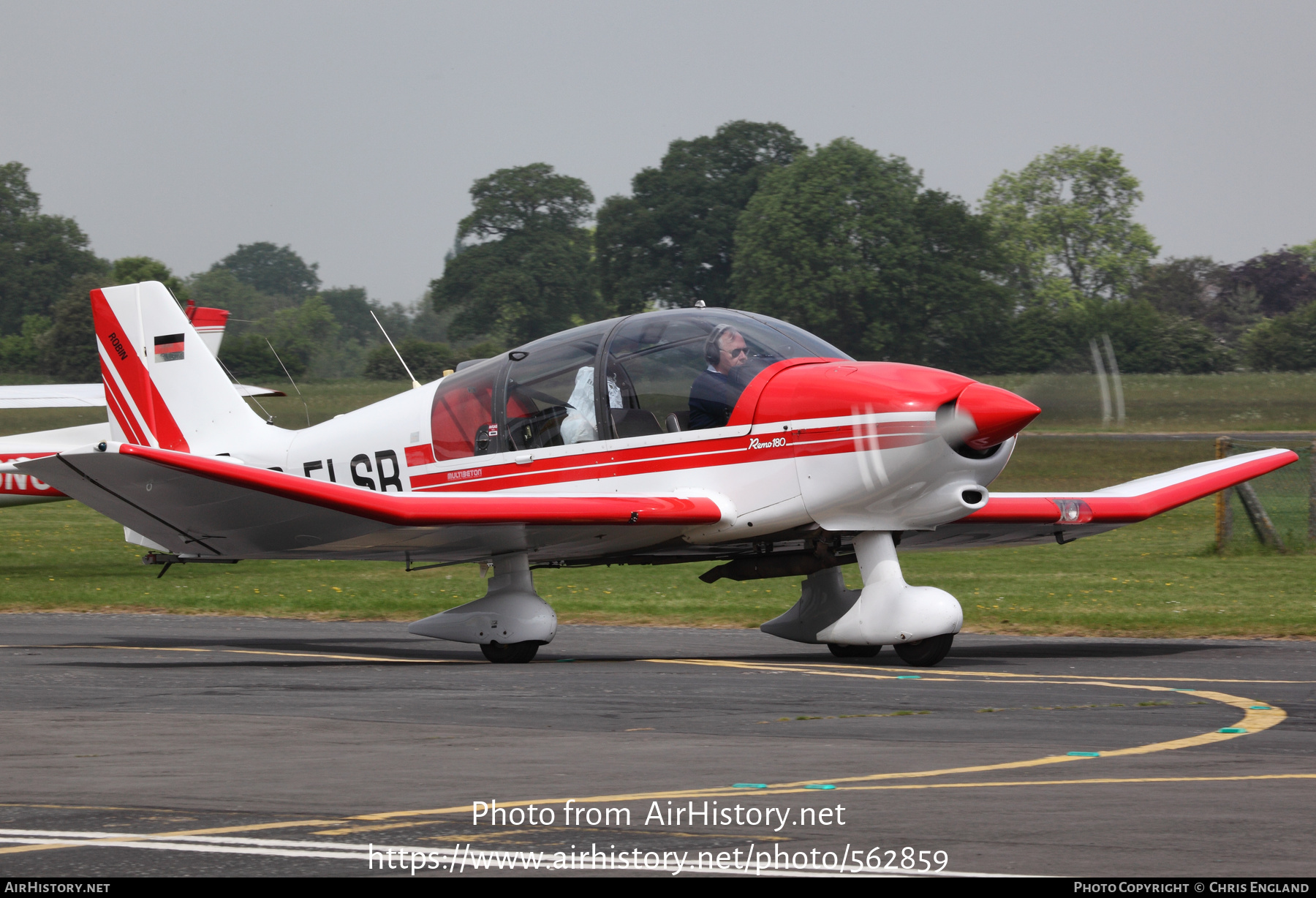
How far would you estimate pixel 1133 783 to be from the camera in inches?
239

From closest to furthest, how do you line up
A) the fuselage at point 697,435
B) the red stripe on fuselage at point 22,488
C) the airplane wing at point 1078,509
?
the fuselage at point 697,435 → the airplane wing at point 1078,509 → the red stripe on fuselage at point 22,488

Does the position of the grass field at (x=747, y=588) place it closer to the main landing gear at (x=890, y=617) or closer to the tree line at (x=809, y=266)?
the main landing gear at (x=890, y=617)

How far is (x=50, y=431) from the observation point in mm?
23984

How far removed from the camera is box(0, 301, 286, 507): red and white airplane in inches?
906

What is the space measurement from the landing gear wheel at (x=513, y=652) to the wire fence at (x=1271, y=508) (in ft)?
43.5

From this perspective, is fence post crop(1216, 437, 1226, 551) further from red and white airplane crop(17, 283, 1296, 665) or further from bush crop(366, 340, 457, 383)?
bush crop(366, 340, 457, 383)

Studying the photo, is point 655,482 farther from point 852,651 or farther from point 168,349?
point 168,349

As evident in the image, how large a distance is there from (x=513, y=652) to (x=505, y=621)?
0.87 feet

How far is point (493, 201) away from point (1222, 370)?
67.9 m

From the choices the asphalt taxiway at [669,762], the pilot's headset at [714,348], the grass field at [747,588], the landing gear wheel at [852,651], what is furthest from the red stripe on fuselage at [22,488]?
the landing gear wheel at [852,651]

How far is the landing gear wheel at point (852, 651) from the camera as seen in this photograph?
468 inches

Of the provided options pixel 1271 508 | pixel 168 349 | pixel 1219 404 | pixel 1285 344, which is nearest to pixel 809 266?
pixel 1285 344

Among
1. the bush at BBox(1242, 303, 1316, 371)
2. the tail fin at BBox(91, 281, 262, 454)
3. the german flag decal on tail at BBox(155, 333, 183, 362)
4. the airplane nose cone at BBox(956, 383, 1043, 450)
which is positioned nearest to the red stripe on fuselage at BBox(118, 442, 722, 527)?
the airplane nose cone at BBox(956, 383, 1043, 450)
